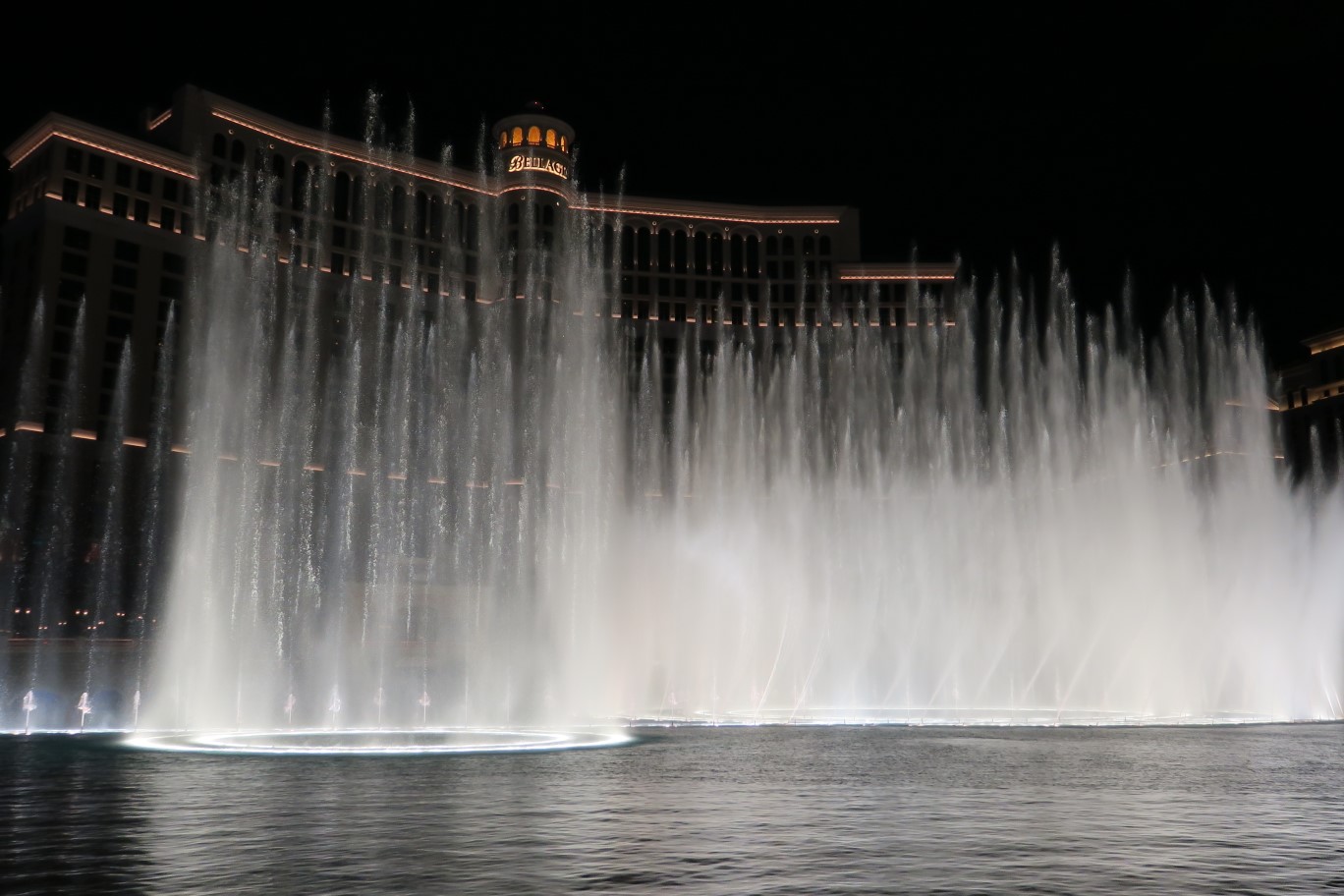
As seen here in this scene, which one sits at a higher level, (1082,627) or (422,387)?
(422,387)

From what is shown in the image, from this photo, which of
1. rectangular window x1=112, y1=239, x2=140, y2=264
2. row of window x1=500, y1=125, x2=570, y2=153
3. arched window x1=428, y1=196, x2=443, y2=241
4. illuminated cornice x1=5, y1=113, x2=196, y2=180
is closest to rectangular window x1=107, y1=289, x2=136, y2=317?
rectangular window x1=112, y1=239, x2=140, y2=264

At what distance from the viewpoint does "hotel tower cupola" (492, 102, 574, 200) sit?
258 ft

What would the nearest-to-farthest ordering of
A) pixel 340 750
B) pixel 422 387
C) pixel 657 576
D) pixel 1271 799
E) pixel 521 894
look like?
pixel 521 894 → pixel 1271 799 → pixel 340 750 → pixel 657 576 → pixel 422 387

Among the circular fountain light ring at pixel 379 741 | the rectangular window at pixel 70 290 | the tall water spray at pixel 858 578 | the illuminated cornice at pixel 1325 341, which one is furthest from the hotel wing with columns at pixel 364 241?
the circular fountain light ring at pixel 379 741

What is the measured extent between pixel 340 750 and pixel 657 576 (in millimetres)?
17406

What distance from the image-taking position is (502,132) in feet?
261

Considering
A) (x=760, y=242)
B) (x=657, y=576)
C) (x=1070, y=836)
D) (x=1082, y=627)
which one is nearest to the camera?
(x=1070, y=836)

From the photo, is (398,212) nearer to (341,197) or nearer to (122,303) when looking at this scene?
(341,197)

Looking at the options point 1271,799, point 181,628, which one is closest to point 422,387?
point 181,628

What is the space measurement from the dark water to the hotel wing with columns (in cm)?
5388

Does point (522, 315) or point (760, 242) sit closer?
point (522, 315)

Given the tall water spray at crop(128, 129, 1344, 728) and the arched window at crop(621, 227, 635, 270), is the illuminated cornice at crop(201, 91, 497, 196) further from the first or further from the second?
the tall water spray at crop(128, 129, 1344, 728)

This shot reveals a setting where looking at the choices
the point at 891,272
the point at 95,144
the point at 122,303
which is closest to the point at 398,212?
the point at 95,144

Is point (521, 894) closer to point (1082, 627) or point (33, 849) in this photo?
point (33, 849)
